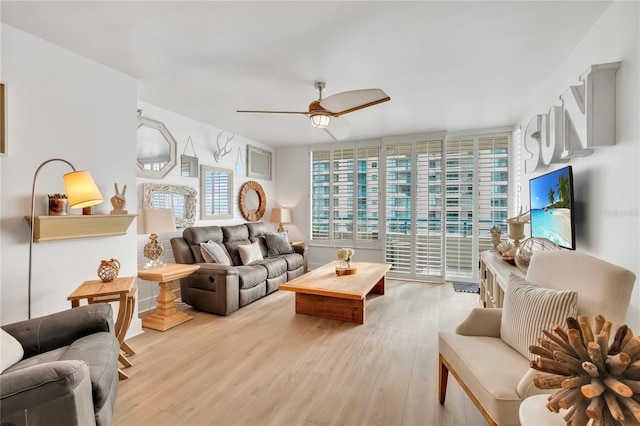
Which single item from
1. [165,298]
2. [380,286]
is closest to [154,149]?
[165,298]

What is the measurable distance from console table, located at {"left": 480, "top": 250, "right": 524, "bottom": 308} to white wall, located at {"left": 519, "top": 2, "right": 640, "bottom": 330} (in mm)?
578

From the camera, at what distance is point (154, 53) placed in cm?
252

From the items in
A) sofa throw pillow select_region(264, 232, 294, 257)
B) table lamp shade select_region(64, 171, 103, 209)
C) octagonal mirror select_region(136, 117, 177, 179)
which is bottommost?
sofa throw pillow select_region(264, 232, 294, 257)

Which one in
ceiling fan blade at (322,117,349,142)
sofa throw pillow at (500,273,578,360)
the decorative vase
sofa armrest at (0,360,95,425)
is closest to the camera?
sofa armrest at (0,360,95,425)

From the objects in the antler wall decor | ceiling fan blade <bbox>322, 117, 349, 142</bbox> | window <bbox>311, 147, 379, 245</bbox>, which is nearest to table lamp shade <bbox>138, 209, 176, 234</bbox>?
the antler wall decor

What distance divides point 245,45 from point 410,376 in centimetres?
283

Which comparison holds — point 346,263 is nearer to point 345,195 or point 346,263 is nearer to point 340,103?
point 345,195

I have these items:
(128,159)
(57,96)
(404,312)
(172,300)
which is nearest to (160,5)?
(57,96)

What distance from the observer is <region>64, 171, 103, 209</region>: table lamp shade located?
89.4 inches

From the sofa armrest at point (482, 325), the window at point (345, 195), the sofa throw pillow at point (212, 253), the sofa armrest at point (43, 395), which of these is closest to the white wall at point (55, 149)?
the sofa throw pillow at point (212, 253)

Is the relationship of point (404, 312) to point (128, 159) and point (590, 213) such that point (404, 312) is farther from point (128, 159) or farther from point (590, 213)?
point (128, 159)

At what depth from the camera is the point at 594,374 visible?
2.48ft

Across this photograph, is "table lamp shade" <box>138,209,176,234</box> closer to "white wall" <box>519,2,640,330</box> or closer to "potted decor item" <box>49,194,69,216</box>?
"potted decor item" <box>49,194,69,216</box>

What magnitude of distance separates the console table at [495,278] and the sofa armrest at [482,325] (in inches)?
17.9
